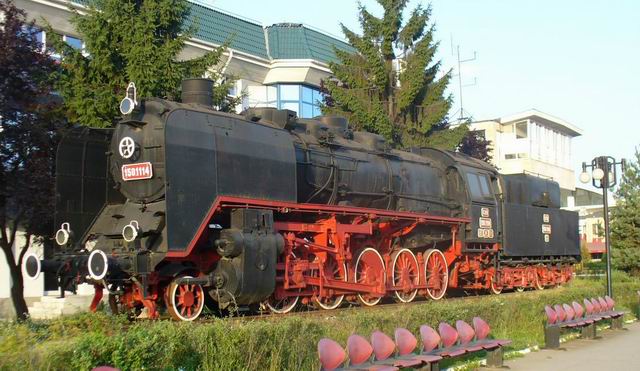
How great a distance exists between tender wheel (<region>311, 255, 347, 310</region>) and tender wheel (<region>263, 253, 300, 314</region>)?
2.29 feet

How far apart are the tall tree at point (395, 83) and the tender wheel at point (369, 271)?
1298 cm

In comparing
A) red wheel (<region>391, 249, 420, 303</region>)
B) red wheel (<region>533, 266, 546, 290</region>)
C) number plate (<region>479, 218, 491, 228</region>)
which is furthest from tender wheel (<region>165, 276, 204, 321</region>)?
red wheel (<region>533, 266, 546, 290</region>)

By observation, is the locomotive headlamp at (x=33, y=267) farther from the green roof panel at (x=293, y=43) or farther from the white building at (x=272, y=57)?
the green roof panel at (x=293, y=43)

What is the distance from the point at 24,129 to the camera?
1317 centimetres

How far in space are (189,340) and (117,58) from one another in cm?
1068

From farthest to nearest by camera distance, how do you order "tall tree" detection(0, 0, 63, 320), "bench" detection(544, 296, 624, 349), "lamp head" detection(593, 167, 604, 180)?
"lamp head" detection(593, 167, 604, 180) < "bench" detection(544, 296, 624, 349) < "tall tree" detection(0, 0, 63, 320)

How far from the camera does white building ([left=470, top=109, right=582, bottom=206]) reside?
6175 centimetres

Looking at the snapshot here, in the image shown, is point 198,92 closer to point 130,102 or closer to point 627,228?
point 130,102

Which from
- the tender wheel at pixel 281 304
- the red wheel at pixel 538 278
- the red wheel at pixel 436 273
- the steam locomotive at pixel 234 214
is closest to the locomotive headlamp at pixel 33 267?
the steam locomotive at pixel 234 214

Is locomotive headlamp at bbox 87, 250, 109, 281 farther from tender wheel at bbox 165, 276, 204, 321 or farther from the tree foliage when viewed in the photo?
the tree foliage

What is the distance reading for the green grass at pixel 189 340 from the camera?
19.0 feet

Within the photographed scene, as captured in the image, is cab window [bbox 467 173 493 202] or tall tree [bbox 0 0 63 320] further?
cab window [bbox 467 173 493 202]

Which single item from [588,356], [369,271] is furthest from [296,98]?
[588,356]

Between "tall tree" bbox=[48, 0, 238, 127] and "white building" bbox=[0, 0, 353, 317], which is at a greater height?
"white building" bbox=[0, 0, 353, 317]
